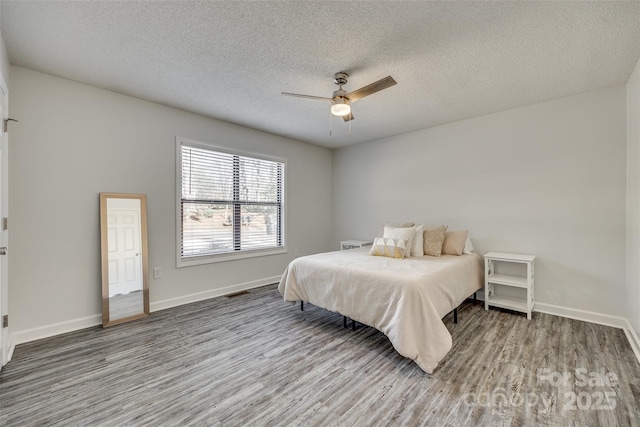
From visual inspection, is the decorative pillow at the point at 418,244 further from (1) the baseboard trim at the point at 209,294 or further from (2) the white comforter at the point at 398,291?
(1) the baseboard trim at the point at 209,294

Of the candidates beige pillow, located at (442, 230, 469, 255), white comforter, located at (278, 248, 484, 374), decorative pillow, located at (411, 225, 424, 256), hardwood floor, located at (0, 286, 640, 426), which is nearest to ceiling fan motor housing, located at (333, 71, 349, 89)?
white comforter, located at (278, 248, 484, 374)

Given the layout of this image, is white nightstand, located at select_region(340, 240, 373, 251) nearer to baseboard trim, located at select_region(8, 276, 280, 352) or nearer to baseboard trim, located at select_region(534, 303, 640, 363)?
baseboard trim, located at select_region(8, 276, 280, 352)

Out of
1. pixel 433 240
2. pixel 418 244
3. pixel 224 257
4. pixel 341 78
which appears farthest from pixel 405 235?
pixel 224 257

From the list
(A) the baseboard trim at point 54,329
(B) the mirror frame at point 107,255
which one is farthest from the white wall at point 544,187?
(A) the baseboard trim at point 54,329

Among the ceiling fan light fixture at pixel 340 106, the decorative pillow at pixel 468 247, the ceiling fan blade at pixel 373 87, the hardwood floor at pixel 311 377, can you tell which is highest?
the ceiling fan blade at pixel 373 87

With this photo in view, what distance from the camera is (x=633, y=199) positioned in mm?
2547

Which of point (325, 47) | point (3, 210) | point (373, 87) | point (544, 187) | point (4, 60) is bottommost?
point (3, 210)

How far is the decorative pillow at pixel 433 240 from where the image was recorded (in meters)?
3.47

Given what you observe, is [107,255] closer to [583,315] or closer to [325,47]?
[325,47]

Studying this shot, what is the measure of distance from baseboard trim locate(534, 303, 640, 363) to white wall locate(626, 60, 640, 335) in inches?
4.5

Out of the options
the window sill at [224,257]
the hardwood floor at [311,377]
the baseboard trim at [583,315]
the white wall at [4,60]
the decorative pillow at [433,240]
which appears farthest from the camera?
the window sill at [224,257]

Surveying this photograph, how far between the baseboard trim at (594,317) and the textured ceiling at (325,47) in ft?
7.99

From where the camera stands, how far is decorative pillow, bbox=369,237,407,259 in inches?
130

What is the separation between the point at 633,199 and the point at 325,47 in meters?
3.18
